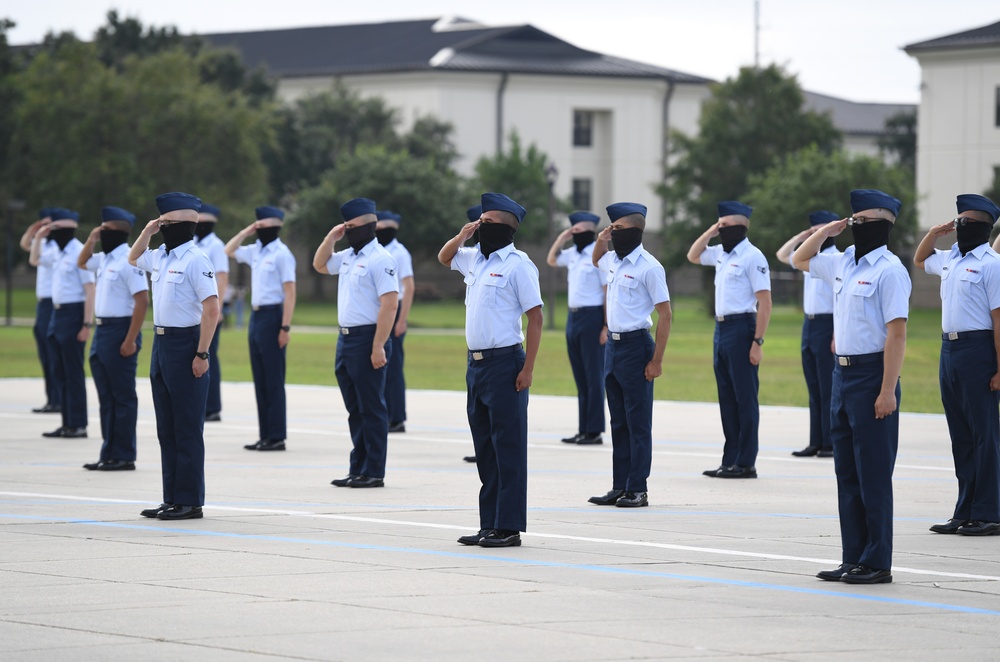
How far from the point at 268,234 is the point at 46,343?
4739 millimetres

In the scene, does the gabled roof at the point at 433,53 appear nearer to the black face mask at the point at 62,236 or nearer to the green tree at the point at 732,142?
the green tree at the point at 732,142

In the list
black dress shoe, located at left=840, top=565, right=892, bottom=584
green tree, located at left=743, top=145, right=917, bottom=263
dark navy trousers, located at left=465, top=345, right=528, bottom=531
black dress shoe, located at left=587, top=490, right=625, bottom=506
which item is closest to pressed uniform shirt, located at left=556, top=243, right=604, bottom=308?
black dress shoe, located at left=587, top=490, right=625, bottom=506

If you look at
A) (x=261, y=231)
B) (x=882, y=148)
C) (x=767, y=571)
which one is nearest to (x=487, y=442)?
(x=767, y=571)

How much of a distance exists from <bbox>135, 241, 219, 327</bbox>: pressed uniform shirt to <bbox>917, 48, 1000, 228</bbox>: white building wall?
196 ft

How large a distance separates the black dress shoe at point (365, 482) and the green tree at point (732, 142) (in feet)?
191

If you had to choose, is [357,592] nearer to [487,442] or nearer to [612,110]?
[487,442]

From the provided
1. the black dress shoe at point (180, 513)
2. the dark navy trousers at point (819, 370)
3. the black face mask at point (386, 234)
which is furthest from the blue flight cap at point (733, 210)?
the black dress shoe at point (180, 513)

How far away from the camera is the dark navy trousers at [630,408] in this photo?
40.6ft

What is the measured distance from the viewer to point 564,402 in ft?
74.3

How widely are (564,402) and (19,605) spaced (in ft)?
48.7

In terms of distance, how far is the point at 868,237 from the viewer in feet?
30.7

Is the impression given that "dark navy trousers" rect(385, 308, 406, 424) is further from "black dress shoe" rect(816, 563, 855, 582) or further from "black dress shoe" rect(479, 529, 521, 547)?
"black dress shoe" rect(816, 563, 855, 582)

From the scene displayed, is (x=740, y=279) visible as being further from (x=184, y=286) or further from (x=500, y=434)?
(x=184, y=286)

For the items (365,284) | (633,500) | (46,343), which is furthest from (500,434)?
(46,343)
